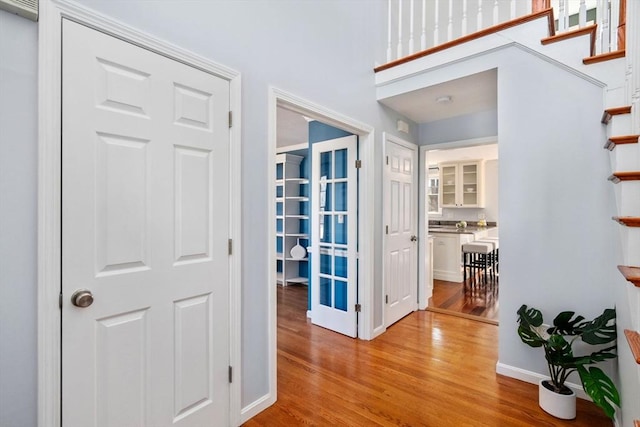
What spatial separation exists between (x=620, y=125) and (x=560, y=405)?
1.74 meters

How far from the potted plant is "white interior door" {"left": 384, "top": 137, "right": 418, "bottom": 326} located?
1.41 m

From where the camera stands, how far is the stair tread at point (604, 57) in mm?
1919

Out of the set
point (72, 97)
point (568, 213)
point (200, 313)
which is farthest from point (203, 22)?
point (568, 213)

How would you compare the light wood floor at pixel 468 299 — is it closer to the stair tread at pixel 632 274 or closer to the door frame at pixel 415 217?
the door frame at pixel 415 217

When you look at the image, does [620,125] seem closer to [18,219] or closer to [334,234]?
[334,234]

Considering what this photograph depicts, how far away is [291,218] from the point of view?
5.37 m

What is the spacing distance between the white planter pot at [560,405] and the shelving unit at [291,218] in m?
3.68

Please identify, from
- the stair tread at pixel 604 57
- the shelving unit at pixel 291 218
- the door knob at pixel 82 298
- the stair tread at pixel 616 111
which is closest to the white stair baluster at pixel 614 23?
the stair tread at pixel 604 57

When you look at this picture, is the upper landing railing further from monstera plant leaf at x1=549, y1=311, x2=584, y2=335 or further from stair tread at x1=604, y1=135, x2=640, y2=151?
monstera plant leaf at x1=549, y1=311, x2=584, y2=335

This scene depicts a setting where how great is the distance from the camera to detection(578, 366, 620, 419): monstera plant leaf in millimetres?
1528

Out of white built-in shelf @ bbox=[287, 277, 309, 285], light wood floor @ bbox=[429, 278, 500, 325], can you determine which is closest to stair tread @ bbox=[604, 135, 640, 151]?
light wood floor @ bbox=[429, 278, 500, 325]

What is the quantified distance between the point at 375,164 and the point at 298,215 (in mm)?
2565

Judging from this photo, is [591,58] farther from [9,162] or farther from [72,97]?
[9,162]

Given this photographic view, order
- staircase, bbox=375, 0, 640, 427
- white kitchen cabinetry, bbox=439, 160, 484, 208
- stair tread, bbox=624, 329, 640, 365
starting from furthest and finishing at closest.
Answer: white kitchen cabinetry, bbox=439, 160, 484, 208, staircase, bbox=375, 0, 640, 427, stair tread, bbox=624, 329, 640, 365
